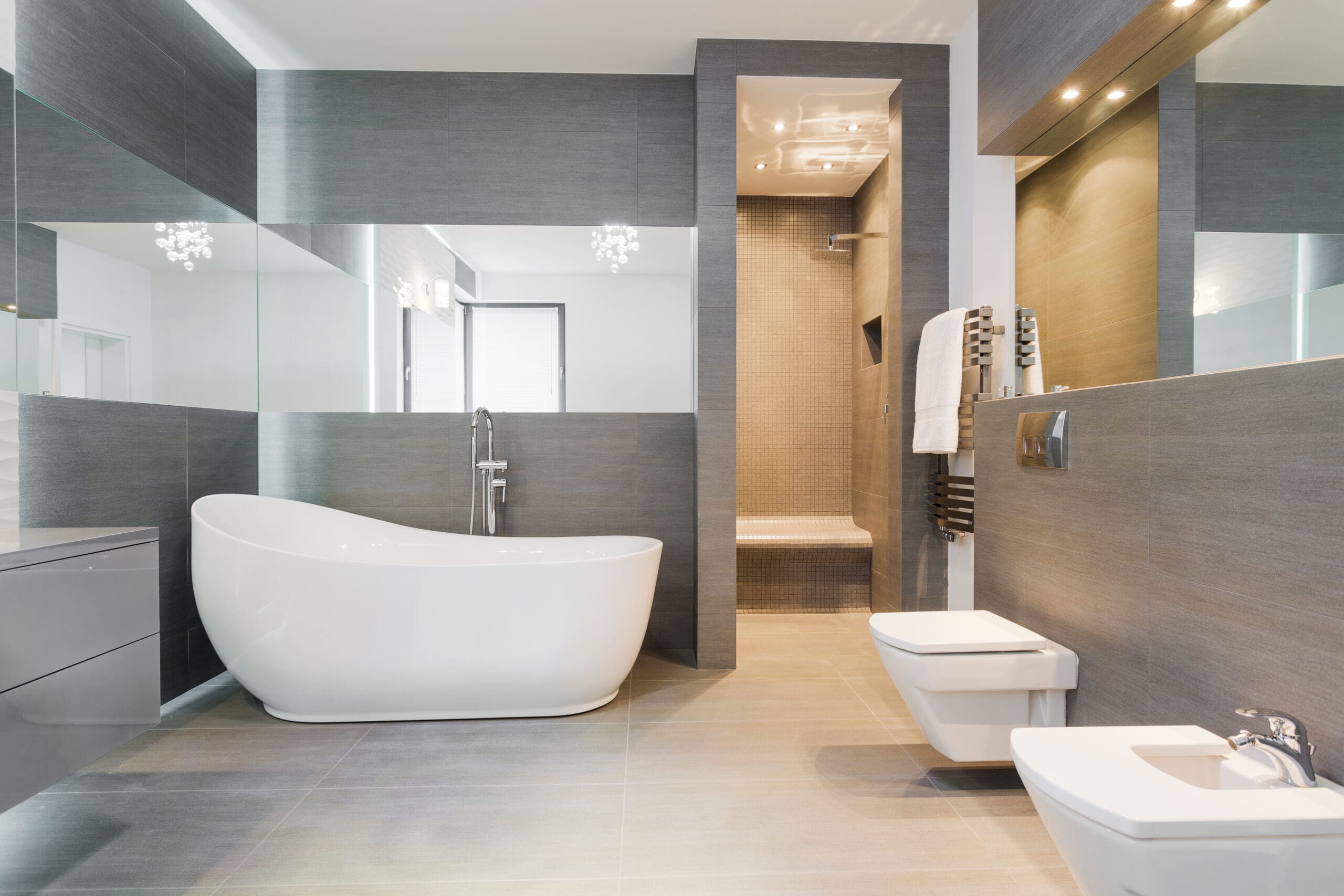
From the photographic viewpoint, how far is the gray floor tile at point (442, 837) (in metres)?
1.64

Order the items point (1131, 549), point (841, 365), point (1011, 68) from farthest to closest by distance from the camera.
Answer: point (841, 365), point (1011, 68), point (1131, 549)

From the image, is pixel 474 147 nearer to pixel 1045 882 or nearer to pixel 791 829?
pixel 791 829

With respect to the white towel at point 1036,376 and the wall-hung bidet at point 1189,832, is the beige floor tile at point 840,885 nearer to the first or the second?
the wall-hung bidet at point 1189,832

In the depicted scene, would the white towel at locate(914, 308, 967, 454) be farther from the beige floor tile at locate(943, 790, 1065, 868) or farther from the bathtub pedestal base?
the bathtub pedestal base

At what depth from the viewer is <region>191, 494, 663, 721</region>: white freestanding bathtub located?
7.55 feet

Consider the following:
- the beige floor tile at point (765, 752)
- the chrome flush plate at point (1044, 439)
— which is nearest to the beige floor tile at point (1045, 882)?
the beige floor tile at point (765, 752)

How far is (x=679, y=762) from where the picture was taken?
2.19 meters

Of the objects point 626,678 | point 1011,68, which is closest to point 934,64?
point 1011,68

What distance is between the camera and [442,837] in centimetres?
179

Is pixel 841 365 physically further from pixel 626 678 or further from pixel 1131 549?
pixel 1131 549

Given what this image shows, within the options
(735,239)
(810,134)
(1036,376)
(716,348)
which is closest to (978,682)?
(1036,376)

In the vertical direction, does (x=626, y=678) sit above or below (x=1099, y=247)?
below

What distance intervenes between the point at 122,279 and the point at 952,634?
2.97m

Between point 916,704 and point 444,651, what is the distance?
153 centimetres
